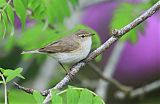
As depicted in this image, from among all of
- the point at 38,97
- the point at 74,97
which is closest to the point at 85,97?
the point at 74,97

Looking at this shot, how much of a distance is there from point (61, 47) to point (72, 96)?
36.1 inches

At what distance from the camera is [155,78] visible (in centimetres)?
530

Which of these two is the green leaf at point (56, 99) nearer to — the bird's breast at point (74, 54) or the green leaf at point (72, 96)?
the green leaf at point (72, 96)

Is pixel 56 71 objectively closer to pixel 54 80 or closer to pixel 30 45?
pixel 54 80

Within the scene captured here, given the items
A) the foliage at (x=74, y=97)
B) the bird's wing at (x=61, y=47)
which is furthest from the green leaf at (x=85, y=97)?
the bird's wing at (x=61, y=47)

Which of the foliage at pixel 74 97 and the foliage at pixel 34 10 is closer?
the foliage at pixel 74 97

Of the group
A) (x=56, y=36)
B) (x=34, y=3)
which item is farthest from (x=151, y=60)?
(x=34, y=3)

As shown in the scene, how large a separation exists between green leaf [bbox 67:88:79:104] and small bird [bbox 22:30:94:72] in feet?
2.24

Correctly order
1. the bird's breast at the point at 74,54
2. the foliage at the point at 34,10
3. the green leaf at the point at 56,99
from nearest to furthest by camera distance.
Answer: the green leaf at the point at 56,99 → the foliage at the point at 34,10 → the bird's breast at the point at 74,54

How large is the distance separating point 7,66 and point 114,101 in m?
1.04

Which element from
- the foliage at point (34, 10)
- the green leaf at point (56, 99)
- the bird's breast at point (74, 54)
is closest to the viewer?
the green leaf at point (56, 99)

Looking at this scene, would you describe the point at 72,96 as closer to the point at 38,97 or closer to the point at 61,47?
the point at 38,97

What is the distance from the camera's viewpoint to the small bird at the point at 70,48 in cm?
277

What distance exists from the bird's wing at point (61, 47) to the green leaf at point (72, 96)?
32.2 inches
